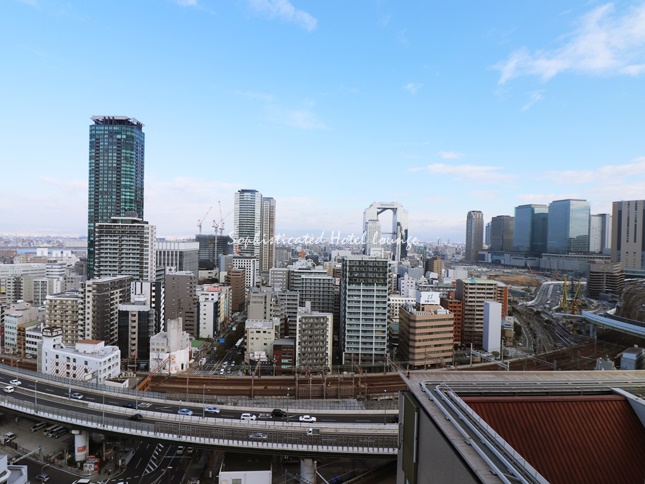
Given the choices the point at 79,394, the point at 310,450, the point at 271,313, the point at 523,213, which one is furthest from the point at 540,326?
the point at 523,213

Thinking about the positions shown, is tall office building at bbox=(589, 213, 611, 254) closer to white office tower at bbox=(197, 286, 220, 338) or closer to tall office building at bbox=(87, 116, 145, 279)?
white office tower at bbox=(197, 286, 220, 338)

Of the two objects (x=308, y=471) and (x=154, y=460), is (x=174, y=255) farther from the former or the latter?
(x=308, y=471)

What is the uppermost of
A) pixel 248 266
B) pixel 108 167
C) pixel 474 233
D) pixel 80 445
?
pixel 108 167

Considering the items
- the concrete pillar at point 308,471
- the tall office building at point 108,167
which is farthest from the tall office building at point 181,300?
the concrete pillar at point 308,471

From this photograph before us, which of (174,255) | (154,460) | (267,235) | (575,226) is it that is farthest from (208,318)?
(575,226)

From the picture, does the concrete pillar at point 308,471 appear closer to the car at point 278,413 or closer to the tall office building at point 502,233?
the car at point 278,413

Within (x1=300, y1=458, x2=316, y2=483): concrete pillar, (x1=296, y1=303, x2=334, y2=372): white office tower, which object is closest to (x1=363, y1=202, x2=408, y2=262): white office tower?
(x1=296, y1=303, x2=334, y2=372): white office tower

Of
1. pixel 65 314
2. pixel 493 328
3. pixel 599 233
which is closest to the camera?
pixel 65 314
